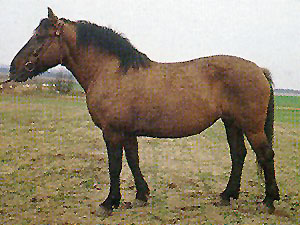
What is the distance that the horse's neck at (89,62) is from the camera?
139 inches

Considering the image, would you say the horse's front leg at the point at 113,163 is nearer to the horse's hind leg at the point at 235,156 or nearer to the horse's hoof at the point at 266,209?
the horse's hind leg at the point at 235,156

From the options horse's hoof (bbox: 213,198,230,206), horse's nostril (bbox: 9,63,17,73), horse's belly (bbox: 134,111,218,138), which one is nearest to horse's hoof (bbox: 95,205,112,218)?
horse's belly (bbox: 134,111,218,138)

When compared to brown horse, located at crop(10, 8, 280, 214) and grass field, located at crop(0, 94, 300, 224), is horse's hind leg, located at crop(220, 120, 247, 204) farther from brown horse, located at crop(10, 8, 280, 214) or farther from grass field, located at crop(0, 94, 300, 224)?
brown horse, located at crop(10, 8, 280, 214)

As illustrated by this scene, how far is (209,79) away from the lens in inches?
139

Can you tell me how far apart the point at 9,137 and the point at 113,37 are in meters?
5.73

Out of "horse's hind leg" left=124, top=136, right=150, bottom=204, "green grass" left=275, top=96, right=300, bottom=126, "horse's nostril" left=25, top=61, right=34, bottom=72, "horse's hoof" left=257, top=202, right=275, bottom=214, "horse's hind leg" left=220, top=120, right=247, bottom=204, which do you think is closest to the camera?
"horse's nostril" left=25, top=61, right=34, bottom=72

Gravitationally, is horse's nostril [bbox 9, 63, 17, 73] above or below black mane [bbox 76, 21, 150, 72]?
below

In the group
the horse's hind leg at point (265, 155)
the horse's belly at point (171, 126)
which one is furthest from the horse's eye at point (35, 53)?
the horse's hind leg at point (265, 155)

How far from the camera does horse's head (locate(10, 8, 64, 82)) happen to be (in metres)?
3.46

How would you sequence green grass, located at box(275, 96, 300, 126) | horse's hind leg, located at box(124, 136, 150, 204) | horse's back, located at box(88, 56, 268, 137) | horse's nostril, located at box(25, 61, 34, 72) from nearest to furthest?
horse's back, located at box(88, 56, 268, 137)
horse's nostril, located at box(25, 61, 34, 72)
horse's hind leg, located at box(124, 136, 150, 204)
green grass, located at box(275, 96, 300, 126)

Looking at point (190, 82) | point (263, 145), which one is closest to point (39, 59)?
point (190, 82)

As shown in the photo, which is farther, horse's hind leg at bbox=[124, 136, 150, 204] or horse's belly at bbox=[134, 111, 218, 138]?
horse's hind leg at bbox=[124, 136, 150, 204]

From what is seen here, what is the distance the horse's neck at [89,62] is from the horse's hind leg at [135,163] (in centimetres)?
98

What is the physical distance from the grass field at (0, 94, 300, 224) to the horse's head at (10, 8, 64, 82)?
1.90m
